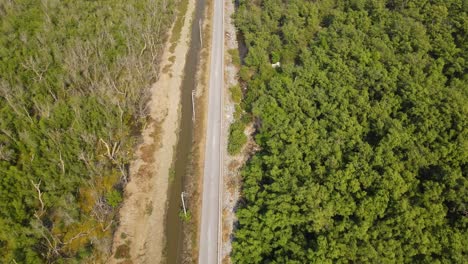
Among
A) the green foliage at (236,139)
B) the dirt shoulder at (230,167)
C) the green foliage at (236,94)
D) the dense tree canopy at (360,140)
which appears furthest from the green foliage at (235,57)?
the green foliage at (236,139)

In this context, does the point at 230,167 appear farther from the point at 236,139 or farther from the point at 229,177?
the point at 236,139

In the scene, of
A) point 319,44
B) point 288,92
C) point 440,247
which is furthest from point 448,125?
point 319,44

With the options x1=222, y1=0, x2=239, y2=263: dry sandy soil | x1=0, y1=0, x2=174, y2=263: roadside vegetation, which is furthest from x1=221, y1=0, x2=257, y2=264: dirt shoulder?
x1=0, y1=0, x2=174, y2=263: roadside vegetation

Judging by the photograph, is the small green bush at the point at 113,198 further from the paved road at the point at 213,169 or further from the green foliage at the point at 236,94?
the green foliage at the point at 236,94

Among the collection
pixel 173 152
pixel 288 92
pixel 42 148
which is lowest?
pixel 173 152

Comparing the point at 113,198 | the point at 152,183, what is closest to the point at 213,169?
the point at 152,183

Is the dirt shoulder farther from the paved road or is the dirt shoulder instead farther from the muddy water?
the muddy water

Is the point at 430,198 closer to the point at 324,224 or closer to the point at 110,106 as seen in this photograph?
the point at 324,224
